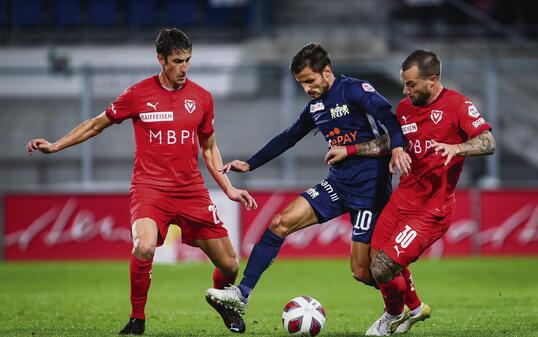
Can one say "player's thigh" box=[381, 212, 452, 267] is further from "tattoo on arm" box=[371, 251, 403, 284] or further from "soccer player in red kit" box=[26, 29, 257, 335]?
"soccer player in red kit" box=[26, 29, 257, 335]

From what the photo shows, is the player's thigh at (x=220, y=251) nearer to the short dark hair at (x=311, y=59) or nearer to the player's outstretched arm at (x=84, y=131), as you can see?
the player's outstretched arm at (x=84, y=131)

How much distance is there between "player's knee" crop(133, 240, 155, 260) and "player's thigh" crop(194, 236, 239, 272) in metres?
0.56

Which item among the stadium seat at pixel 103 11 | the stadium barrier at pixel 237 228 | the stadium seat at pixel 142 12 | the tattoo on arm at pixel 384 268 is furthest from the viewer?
the stadium seat at pixel 142 12

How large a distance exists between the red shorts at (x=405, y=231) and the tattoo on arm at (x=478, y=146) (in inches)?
25.8

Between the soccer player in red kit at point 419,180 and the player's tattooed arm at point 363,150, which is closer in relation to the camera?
the soccer player in red kit at point 419,180

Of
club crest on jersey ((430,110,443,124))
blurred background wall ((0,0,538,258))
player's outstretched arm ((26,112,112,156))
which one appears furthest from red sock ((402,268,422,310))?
blurred background wall ((0,0,538,258))


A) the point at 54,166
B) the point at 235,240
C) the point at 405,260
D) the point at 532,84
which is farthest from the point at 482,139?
the point at 532,84

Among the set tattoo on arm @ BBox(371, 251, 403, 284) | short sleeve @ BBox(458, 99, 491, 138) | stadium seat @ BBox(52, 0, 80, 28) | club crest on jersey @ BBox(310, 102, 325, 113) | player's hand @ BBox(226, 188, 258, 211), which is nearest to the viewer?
short sleeve @ BBox(458, 99, 491, 138)

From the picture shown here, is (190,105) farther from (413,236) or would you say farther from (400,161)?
(413,236)

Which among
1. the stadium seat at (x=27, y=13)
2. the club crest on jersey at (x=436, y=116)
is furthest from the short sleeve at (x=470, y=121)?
the stadium seat at (x=27, y=13)

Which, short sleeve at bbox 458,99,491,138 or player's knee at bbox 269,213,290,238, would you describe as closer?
short sleeve at bbox 458,99,491,138

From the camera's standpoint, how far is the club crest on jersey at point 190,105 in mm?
6992

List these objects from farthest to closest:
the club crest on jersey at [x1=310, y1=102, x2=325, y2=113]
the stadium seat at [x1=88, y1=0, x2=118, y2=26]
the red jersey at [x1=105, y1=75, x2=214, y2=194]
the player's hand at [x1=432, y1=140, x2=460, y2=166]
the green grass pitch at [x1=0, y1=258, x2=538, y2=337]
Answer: the stadium seat at [x1=88, y1=0, x2=118, y2=26] → the green grass pitch at [x1=0, y1=258, x2=538, y2=337] → the club crest on jersey at [x1=310, y1=102, x2=325, y2=113] → the red jersey at [x1=105, y1=75, x2=214, y2=194] → the player's hand at [x1=432, y1=140, x2=460, y2=166]

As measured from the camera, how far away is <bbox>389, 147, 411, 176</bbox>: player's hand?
6395mm
